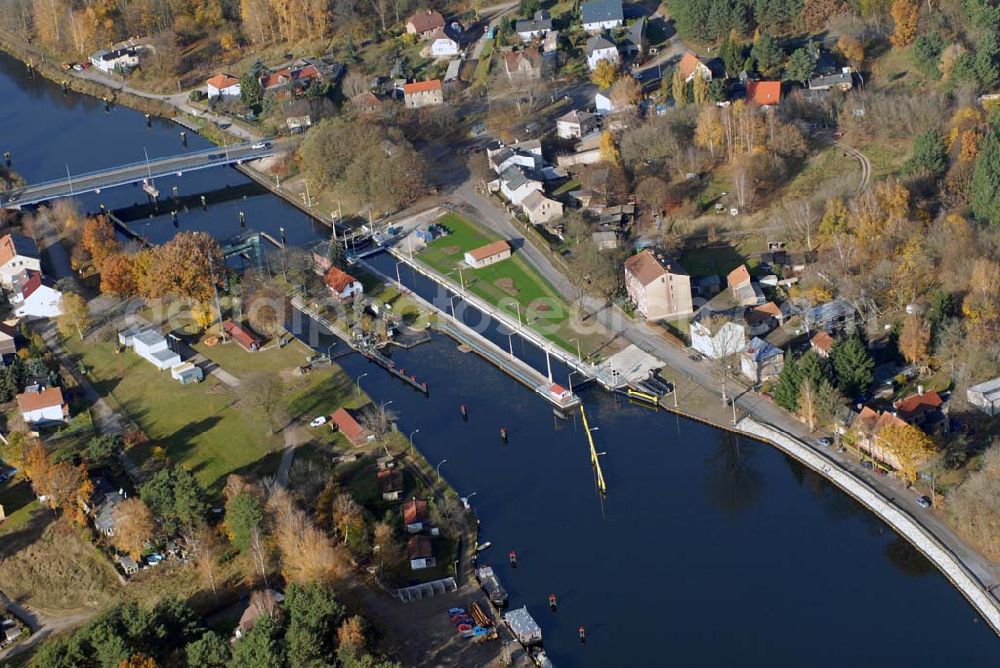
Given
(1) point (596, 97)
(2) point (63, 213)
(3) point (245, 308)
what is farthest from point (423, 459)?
(1) point (596, 97)

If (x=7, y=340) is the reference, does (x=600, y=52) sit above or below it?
below

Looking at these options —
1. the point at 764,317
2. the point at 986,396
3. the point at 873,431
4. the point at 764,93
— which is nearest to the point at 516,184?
the point at 764,93

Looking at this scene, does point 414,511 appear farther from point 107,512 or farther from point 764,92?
point 764,92

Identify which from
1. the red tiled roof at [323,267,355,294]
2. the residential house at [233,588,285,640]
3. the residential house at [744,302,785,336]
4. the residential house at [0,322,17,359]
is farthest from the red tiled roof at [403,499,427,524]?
the residential house at [0,322,17,359]

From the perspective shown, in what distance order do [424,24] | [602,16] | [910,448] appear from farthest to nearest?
[424,24] → [602,16] → [910,448]

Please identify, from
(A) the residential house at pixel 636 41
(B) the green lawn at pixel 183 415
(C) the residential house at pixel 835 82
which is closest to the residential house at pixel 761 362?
(B) the green lawn at pixel 183 415

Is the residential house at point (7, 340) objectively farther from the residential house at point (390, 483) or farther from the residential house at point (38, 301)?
the residential house at point (390, 483)
